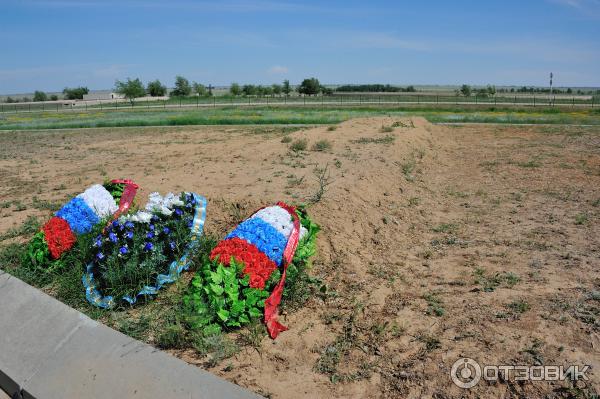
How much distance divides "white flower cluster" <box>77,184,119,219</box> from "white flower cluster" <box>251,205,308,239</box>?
2720 millimetres

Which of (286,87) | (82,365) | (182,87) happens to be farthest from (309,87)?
(82,365)

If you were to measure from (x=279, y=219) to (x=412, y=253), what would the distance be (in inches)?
92.5

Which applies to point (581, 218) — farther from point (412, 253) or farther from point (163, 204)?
point (163, 204)

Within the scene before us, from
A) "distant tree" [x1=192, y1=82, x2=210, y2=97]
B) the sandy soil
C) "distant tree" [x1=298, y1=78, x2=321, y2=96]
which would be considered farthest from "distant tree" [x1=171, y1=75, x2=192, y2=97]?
the sandy soil

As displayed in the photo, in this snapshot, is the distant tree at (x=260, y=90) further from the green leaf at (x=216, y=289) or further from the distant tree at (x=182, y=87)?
the green leaf at (x=216, y=289)

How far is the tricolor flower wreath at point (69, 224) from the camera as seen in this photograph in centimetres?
642

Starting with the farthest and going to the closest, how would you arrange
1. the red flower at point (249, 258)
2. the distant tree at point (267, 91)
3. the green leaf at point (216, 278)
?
the distant tree at point (267, 91) → the red flower at point (249, 258) → the green leaf at point (216, 278)

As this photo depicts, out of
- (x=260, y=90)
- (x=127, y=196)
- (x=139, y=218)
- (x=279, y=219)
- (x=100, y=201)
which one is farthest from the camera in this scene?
(x=260, y=90)

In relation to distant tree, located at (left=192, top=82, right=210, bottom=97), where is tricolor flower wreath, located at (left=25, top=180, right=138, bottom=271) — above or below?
below

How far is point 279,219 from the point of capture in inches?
231

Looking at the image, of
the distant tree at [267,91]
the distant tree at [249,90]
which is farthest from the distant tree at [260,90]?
the distant tree at [249,90]

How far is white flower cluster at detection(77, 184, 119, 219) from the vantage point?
7.03 meters

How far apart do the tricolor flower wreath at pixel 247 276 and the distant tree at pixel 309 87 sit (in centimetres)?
11083

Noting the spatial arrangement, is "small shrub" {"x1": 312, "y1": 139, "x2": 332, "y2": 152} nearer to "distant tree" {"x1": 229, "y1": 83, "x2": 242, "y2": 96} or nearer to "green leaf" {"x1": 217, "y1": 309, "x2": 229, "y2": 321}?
"green leaf" {"x1": 217, "y1": 309, "x2": 229, "y2": 321}
